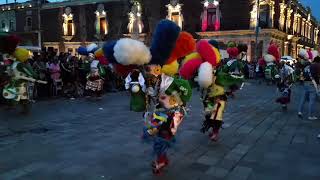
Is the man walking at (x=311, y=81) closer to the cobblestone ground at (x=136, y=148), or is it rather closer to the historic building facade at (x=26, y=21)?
the cobblestone ground at (x=136, y=148)

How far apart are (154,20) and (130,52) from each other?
36.2 metres

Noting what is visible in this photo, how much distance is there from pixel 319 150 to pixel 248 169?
1916 millimetres

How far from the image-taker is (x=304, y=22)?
4897 cm

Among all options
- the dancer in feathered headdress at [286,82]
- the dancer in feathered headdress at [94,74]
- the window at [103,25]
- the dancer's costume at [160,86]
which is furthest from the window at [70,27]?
the dancer's costume at [160,86]

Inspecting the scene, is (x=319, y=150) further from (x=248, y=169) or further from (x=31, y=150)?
(x=31, y=150)

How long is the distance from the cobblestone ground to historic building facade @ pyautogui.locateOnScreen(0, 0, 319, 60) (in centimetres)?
2196

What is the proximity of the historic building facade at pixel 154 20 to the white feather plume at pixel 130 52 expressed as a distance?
25.6 metres

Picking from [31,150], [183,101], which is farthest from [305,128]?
[31,150]

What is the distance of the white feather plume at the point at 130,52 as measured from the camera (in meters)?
4.39

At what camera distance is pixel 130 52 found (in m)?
4.40

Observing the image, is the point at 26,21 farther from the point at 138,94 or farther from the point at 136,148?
the point at 138,94

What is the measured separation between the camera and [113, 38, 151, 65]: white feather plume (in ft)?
14.4

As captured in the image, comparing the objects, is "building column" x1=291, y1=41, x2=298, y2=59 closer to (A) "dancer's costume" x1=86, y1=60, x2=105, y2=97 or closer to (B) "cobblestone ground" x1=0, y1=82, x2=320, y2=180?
(A) "dancer's costume" x1=86, y1=60, x2=105, y2=97

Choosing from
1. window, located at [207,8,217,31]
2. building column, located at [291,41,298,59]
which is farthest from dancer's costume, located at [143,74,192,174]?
building column, located at [291,41,298,59]
